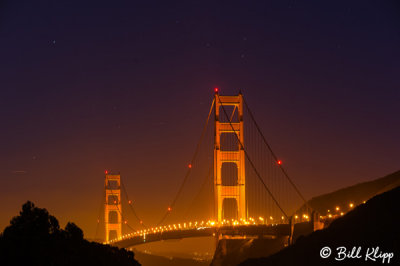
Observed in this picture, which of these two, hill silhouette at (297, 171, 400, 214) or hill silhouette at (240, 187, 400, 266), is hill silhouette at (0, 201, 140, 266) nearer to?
hill silhouette at (240, 187, 400, 266)

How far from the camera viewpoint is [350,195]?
90.6 m

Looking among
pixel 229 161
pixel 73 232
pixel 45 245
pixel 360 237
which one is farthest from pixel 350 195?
pixel 45 245

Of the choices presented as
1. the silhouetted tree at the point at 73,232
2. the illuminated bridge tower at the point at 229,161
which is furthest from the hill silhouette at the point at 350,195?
the silhouetted tree at the point at 73,232

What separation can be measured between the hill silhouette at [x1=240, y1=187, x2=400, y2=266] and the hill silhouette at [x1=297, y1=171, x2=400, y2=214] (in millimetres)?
42086

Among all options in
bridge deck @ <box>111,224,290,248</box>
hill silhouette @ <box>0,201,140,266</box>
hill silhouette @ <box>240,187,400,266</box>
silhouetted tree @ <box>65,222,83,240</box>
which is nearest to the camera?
hill silhouette @ <box>0,201,140,266</box>

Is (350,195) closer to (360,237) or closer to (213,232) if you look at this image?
(213,232)

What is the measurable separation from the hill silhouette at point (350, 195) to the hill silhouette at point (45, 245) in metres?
52.6

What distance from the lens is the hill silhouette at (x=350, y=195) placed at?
8188 centimetres

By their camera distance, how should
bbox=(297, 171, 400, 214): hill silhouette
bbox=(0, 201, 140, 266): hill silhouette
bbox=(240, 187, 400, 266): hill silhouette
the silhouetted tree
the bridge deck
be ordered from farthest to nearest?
1. bbox=(297, 171, 400, 214): hill silhouette
2. the bridge deck
3. bbox=(240, 187, 400, 266): hill silhouette
4. the silhouetted tree
5. bbox=(0, 201, 140, 266): hill silhouette

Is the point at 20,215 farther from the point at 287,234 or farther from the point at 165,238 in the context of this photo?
the point at 165,238

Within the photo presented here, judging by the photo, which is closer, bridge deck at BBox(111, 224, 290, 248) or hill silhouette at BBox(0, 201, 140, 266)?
hill silhouette at BBox(0, 201, 140, 266)

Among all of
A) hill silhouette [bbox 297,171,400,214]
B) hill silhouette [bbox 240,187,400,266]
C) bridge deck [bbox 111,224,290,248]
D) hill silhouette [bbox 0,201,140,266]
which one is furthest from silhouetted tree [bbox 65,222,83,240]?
hill silhouette [bbox 297,171,400,214]

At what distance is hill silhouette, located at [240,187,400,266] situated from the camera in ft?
107

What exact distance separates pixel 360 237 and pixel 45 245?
15.0m
